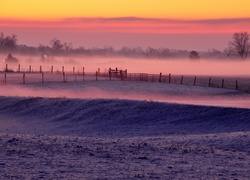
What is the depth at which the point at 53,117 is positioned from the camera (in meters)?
39.6

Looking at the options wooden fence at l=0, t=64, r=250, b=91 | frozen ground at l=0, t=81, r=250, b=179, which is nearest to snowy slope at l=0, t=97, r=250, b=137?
frozen ground at l=0, t=81, r=250, b=179

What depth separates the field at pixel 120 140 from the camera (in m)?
16.9

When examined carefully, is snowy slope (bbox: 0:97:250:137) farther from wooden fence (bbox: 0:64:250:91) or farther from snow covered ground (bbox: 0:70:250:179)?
wooden fence (bbox: 0:64:250:91)

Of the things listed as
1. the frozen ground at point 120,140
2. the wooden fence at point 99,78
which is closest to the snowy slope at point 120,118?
the frozen ground at point 120,140

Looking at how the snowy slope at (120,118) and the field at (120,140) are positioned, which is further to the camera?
the snowy slope at (120,118)

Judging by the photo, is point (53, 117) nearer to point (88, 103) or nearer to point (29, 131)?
point (88, 103)

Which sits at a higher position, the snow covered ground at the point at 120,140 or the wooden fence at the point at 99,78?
the snow covered ground at the point at 120,140

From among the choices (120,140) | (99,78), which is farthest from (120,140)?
(99,78)

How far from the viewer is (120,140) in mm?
24062

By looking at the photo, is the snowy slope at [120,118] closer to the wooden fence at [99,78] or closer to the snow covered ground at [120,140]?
the snow covered ground at [120,140]

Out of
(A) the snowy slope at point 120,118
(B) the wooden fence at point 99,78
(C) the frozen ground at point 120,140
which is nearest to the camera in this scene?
(C) the frozen ground at point 120,140

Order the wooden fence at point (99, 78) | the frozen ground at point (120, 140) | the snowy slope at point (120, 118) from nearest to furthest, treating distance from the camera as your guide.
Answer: the frozen ground at point (120, 140) → the snowy slope at point (120, 118) → the wooden fence at point (99, 78)

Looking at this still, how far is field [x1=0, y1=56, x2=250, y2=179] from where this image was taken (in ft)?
55.4

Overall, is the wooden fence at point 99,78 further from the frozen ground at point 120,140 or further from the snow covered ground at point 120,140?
the snow covered ground at point 120,140
